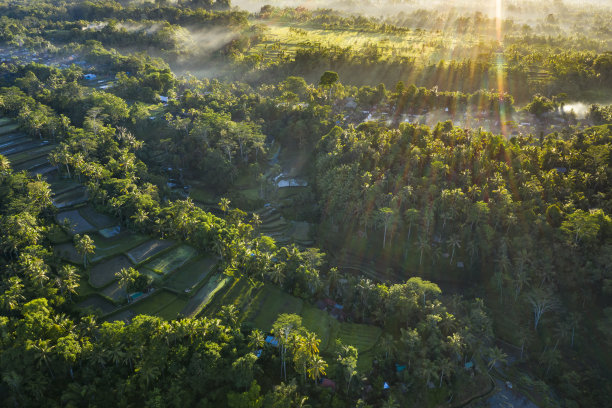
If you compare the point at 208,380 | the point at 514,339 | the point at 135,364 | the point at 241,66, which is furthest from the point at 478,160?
the point at 241,66

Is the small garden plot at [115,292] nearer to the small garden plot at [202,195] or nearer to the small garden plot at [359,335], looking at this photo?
the small garden plot at [359,335]

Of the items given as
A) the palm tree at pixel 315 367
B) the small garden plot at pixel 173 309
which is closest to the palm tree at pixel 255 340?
the palm tree at pixel 315 367

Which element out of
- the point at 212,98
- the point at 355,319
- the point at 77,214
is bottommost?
the point at 355,319

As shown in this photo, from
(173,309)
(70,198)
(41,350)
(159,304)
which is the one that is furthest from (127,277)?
(70,198)

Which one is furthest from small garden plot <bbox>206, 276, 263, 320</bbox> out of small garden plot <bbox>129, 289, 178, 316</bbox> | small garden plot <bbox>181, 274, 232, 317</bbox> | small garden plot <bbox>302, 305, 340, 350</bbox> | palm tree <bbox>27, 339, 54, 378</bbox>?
palm tree <bbox>27, 339, 54, 378</bbox>

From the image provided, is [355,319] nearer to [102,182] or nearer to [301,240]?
[301,240]
